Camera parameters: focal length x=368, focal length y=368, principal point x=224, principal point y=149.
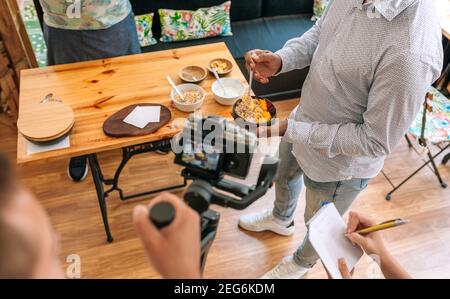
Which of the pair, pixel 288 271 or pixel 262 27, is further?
pixel 262 27

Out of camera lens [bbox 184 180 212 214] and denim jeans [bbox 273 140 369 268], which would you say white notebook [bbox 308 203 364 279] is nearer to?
denim jeans [bbox 273 140 369 268]

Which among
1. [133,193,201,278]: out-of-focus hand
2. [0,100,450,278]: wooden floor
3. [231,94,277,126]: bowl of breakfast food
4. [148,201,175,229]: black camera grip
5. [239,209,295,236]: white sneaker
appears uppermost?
[148,201,175,229]: black camera grip

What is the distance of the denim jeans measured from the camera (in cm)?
154

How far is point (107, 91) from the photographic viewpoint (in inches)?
69.1

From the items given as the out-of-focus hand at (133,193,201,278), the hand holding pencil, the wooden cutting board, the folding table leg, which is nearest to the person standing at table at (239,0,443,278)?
the hand holding pencil

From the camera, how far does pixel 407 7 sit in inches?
40.7

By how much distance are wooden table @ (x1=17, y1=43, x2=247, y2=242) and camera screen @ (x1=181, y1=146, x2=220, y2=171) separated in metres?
0.81

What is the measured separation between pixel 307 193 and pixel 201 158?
1.03 m

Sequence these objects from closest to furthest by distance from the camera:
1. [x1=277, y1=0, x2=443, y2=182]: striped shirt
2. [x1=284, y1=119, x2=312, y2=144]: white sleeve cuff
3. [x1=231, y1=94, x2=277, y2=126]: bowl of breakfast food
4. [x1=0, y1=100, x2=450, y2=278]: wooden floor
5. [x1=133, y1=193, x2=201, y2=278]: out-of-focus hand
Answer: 1. [x1=133, y1=193, x2=201, y2=278]: out-of-focus hand
2. [x1=277, y1=0, x2=443, y2=182]: striped shirt
3. [x1=284, y1=119, x2=312, y2=144]: white sleeve cuff
4. [x1=231, y1=94, x2=277, y2=126]: bowl of breakfast food
5. [x1=0, y1=100, x2=450, y2=278]: wooden floor

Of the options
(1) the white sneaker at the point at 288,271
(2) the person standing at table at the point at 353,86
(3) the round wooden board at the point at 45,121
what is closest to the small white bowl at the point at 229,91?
(2) the person standing at table at the point at 353,86

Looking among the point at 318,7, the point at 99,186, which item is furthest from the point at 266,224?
the point at 318,7

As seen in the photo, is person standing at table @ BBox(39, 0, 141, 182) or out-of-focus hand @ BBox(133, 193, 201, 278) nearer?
out-of-focus hand @ BBox(133, 193, 201, 278)

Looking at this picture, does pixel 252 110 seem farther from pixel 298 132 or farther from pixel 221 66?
pixel 221 66
